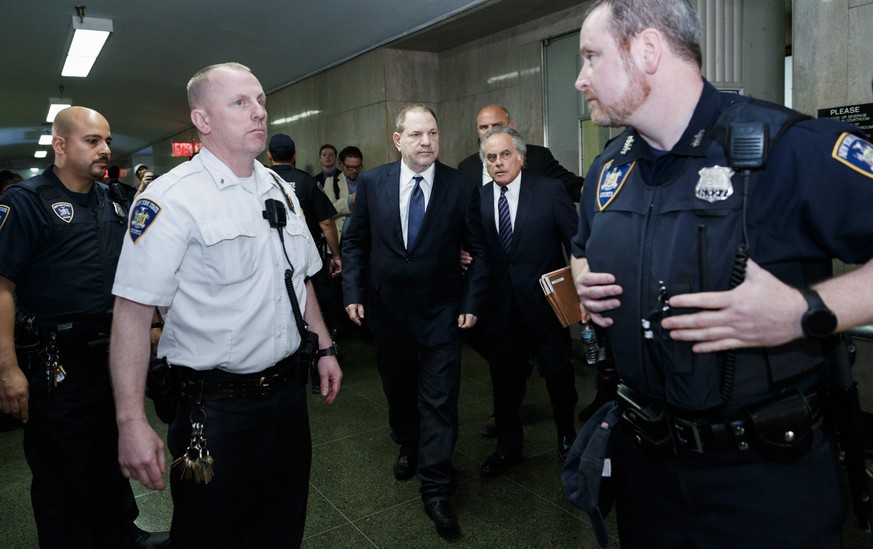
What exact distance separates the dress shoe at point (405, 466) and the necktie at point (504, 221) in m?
1.27

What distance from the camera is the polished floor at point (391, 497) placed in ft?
8.84

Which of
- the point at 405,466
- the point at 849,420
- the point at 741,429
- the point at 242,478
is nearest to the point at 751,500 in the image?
the point at 741,429

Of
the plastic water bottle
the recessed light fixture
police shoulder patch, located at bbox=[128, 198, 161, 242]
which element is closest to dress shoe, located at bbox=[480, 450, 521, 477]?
the plastic water bottle

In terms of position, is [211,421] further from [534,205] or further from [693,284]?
[534,205]

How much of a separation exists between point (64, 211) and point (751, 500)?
2.58m

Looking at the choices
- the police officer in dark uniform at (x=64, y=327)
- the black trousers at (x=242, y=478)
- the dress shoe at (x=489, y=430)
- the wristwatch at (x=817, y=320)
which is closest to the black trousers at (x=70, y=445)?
the police officer in dark uniform at (x=64, y=327)

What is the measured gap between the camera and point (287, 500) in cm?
190

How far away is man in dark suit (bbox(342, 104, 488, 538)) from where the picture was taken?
2.96 metres

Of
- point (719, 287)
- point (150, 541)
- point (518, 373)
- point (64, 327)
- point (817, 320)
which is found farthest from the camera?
point (518, 373)

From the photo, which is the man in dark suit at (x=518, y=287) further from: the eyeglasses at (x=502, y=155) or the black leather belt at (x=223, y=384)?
the black leather belt at (x=223, y=384)

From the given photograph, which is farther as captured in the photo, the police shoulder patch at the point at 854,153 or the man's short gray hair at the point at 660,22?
the man's short gray hair at the point at 660,22

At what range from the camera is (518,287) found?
3305 millimetres

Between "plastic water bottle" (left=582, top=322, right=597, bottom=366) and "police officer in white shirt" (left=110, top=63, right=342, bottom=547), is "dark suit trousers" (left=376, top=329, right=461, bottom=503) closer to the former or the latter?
"plastic water bottle" (left=582, top=322, right=597, bottom=366)

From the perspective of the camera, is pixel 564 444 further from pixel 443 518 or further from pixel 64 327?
pixel 64 327
